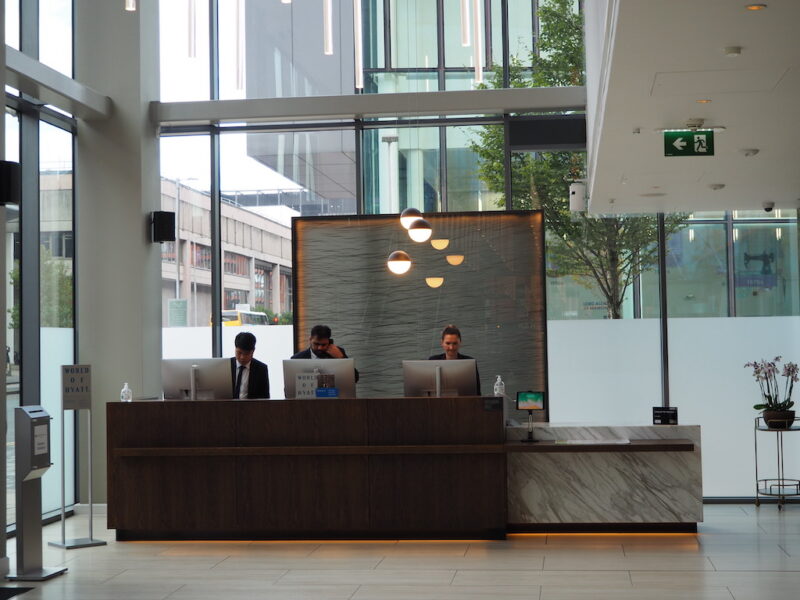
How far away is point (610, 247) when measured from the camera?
10000 mm

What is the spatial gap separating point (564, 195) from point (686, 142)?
3.73 metres

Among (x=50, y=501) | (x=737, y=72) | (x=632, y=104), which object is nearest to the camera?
(x=737, y=72)

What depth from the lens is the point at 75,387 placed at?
7.88 meters

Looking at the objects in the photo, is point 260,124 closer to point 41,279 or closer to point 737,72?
point 41,279

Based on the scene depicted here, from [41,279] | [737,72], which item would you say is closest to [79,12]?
[41,279]

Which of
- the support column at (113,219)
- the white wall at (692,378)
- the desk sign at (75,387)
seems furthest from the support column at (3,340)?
the white wall at (692,378)

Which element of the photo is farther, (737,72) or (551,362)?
(551,362)

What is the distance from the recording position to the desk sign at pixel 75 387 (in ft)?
25.6

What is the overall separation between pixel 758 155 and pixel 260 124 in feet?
17.6

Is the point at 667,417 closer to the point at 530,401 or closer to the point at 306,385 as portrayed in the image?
the point at 530,401

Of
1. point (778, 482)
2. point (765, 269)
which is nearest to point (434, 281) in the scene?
point (765, 269)

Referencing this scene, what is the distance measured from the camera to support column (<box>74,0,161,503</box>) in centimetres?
966

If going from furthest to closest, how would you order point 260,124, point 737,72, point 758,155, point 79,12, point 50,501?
point 260,124
point 79,12
point 50,501
point 758,155
point 737,72

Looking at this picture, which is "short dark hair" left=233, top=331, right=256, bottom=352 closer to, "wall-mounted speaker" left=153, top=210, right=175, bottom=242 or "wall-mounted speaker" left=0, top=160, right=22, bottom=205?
"wall-mounted speaker" left=153, top=210, right=175, bottom=242
